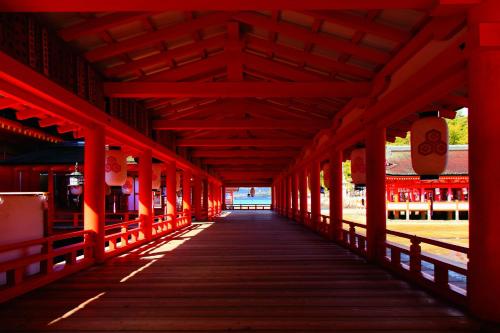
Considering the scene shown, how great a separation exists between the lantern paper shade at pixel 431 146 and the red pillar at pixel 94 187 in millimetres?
6255

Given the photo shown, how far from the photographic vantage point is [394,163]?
2970 centimetres

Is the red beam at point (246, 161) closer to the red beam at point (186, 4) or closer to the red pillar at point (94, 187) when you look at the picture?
the red pillar at point (94, 187)

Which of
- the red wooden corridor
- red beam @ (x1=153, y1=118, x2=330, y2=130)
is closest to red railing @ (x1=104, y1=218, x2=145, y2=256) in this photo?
the red wooden corridor

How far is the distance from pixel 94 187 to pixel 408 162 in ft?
83.3

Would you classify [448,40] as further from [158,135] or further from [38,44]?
[158,135]

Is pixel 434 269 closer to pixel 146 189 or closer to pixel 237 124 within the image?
pixel 237 124

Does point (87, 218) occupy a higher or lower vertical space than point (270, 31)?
lower

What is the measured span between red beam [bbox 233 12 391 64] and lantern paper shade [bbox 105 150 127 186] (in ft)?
19.1

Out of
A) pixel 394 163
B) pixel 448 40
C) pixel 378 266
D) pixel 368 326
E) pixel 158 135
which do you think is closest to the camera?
pixel 368 326

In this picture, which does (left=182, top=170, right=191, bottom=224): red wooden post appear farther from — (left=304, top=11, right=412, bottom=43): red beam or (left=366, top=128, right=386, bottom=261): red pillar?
(left=304, top=11, right=412, bottom=43): red beam

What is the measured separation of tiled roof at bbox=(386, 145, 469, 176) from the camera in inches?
1099

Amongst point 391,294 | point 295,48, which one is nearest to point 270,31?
point 295,48

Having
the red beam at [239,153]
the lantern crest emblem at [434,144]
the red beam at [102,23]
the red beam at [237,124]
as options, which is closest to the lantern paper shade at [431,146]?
the lantern crest emblem at [434,144]

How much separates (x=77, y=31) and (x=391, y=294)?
20.4 ft
